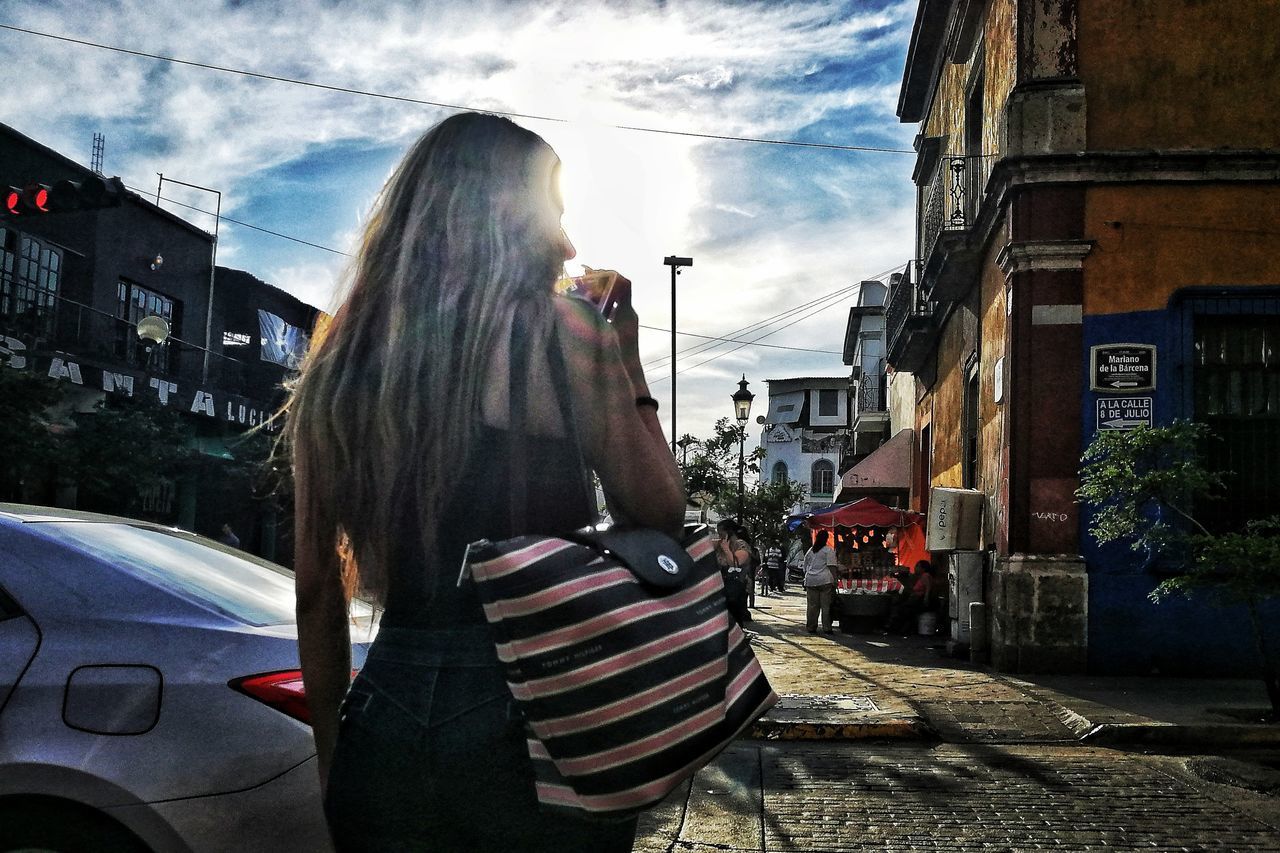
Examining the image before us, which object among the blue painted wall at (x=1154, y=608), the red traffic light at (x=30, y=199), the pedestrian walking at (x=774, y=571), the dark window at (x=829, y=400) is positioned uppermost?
the dark window at (x=829, y=400)

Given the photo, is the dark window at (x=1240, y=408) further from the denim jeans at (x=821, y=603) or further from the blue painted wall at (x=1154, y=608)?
the denim jeans at (x=821, y=603)

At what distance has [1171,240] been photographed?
1095 centimetres

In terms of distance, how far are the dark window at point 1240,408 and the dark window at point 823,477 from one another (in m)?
62.6

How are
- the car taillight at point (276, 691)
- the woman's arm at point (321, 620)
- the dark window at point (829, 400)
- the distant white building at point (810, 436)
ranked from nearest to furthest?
1. the woman's arm at point (321, 620)
2. the car taillight at point (276, 691)
3. the distant white building at point (810, 436)
4. the dark window at point (829, 400)

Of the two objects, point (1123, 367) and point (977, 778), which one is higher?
point (1123, 367)

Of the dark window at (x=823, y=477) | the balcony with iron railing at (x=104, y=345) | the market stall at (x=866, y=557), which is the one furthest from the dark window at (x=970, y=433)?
the dark window at (x=823, y=477)

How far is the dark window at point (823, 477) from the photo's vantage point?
2886 inches

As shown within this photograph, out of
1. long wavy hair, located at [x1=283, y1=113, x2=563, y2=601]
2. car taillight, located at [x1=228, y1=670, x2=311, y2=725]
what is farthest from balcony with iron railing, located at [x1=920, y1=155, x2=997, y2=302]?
long wavy hair, located at [x1=283, y1=113, x2=563, y2=601]

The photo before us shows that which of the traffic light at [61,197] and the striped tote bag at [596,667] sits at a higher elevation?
the traffic light at [61,197]

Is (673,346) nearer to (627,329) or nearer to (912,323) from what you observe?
(912,323)

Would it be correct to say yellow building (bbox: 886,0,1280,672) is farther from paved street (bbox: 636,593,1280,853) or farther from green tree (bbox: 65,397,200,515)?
green tree (bbox: 65,397,200,515)

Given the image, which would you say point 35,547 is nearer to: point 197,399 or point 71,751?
point 71,751

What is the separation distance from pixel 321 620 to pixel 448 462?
13.6 inches

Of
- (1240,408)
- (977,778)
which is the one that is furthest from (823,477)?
(977,778)
